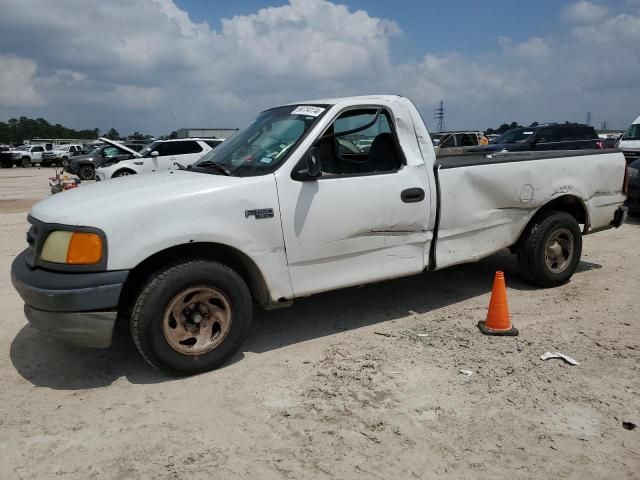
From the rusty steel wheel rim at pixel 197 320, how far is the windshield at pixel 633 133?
16.7 metres

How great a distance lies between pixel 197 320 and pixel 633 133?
56.2 feet

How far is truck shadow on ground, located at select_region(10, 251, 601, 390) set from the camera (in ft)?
12.6

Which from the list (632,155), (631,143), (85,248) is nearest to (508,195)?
(85,248)

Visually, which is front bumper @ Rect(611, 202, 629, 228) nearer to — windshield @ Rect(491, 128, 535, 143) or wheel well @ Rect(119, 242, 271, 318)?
wheel well @ Rect(119, 242, 271, 318)

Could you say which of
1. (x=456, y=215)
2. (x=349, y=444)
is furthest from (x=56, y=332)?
(x=456, y=215)

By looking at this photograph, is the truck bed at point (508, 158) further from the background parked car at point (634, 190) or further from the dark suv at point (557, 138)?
the dark suv at point (557, 138)

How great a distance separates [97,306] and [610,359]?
3.69m

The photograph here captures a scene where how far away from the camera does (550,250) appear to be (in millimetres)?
5539

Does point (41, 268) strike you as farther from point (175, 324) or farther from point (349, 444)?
point (349, 444)

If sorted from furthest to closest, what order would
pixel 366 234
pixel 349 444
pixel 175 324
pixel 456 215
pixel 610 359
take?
1. pixel 456 215
2. pixel 366 234
3. pixel 610 359
4. pixel 175 324
5. pixel 349 444

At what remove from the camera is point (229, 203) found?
3652 mm

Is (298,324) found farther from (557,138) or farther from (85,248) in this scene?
(557,138)

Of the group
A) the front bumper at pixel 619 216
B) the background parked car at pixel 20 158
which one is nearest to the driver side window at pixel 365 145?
the front bumper at pixel 619 216

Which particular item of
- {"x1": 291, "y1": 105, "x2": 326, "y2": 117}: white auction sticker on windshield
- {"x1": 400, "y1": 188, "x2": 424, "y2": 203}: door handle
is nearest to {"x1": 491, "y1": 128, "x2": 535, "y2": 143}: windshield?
{"x1": 400, "y1": 188, "x2": 424, "y2": 203}: door handle
